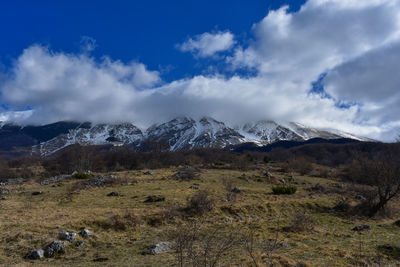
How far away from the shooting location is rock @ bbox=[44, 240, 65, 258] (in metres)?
10.8

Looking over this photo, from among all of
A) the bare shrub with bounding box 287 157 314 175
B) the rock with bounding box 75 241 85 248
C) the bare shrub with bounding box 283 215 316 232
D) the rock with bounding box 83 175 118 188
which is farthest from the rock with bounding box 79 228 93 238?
the bare shrub with bounding box 287 157 314 175

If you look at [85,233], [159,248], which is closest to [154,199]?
[85,233]

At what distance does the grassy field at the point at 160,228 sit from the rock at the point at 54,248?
0.32 metres

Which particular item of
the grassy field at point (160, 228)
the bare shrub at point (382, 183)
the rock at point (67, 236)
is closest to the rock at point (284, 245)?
the grassy field at point (160, 228)

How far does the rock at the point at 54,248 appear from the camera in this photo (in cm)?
1081

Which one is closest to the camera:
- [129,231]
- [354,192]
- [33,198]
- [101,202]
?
[129,231]

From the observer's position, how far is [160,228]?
15141 millimetres

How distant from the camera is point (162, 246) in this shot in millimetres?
11438

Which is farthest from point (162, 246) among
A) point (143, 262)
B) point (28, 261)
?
point (28, 261)

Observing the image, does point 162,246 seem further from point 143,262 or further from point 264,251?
point 264,251

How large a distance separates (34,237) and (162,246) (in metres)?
6.21

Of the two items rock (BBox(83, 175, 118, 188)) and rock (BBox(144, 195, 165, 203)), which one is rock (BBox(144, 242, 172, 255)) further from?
rock (BBox(83, 175, 118, 188))

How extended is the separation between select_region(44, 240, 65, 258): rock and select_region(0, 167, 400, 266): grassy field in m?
0.32

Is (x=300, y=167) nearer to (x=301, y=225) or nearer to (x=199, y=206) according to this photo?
(x=301, y=225)
